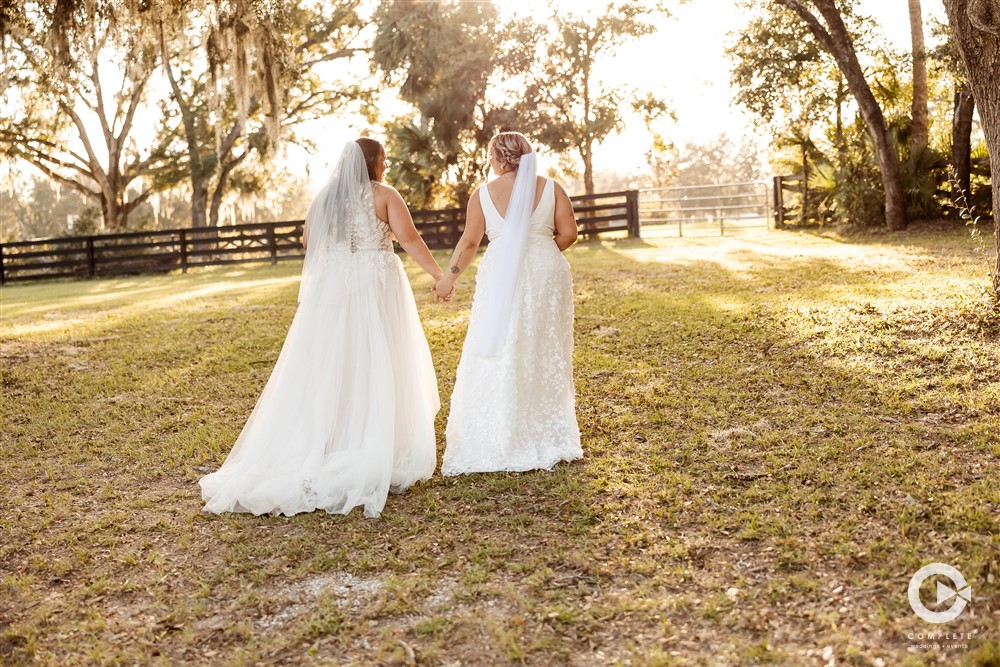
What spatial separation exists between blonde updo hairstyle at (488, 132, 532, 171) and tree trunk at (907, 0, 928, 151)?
15.1 m

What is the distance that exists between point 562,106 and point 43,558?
21062mm

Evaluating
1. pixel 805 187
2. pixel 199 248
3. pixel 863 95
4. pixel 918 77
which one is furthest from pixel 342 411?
pixel 199 248

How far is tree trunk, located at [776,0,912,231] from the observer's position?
14.1 metres

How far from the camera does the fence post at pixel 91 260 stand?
2233 cm

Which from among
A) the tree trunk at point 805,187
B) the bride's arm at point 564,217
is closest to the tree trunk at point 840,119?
the tree trunk at point 805,187

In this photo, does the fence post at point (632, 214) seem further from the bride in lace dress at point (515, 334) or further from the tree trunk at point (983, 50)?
the bride in lace dress at point (515, 334)

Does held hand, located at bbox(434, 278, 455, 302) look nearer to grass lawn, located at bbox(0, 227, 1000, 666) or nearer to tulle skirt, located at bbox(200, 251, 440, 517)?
tulle skirt, located at bbox(200, 251, 440, 517)

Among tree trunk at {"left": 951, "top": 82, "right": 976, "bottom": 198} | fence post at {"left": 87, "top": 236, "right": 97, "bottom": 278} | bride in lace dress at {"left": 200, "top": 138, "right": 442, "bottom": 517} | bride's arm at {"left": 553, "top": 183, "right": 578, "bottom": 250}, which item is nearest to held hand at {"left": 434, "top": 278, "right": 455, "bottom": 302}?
bride in lace dress at {"left": 200, "top": 138, "right": 442, "bottom": 517}

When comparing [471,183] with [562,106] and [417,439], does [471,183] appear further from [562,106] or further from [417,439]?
[417,439]

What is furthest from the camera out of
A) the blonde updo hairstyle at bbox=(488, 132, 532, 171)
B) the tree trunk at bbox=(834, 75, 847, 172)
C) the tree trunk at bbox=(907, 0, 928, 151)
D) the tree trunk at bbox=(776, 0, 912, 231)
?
the tree trunk at bbox=(834, 75, 847, 172)

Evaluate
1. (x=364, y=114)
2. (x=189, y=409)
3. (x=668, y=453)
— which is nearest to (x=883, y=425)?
(x=668, y=453)

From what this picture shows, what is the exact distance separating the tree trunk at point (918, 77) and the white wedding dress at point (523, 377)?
15.0 meters

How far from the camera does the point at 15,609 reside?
3.68m

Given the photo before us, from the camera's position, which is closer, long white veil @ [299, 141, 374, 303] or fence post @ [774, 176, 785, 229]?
long white veil @ [299, 141, 374, 303]
